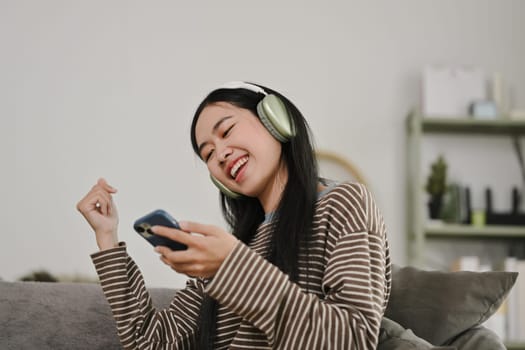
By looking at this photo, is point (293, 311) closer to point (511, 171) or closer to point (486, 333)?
point (486, 333)

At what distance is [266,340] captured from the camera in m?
1.12

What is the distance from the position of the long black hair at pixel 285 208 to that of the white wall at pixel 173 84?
1.83 m

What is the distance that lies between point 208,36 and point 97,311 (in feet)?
7.27

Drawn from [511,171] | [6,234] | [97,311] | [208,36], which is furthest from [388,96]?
[97,311]

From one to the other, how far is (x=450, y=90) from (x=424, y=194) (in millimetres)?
502

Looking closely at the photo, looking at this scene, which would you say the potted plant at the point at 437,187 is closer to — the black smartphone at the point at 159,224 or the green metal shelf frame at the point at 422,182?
the green metal shelf frame at the point at 422,182

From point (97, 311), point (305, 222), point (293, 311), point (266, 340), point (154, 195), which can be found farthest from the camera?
point (154, 195)

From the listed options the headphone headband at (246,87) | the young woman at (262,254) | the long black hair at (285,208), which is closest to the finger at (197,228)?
the young woman at (262,254)

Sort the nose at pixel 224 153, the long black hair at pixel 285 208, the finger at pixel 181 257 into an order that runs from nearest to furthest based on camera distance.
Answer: the finger at pixel 181 257 → the long black hair at pixel 285 208 → the nose at pixel 224 153

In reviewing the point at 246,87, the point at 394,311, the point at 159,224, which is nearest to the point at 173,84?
the point at 246,87

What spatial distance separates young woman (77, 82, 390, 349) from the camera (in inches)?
39.3

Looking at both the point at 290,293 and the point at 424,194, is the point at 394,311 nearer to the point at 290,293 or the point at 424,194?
the point at 290,293

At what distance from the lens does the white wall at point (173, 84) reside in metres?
3.27

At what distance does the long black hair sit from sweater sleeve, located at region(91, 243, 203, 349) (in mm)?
74
